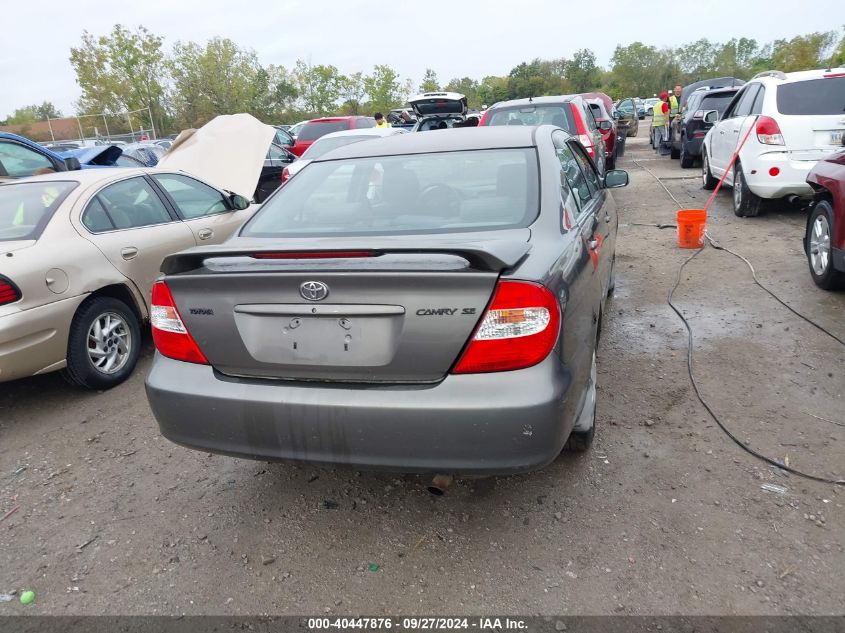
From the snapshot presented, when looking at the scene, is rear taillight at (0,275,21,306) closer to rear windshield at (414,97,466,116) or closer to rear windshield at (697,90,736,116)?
rear windshield at (414,97,466,116)

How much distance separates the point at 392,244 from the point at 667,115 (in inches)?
627

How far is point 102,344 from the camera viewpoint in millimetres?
4184

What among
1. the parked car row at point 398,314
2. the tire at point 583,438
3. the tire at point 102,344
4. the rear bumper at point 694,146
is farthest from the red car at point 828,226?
the rear bumper at point 694,146

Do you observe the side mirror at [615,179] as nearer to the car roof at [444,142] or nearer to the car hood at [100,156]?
the car roof at [444,142]

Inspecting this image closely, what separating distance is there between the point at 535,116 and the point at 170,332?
736 cm

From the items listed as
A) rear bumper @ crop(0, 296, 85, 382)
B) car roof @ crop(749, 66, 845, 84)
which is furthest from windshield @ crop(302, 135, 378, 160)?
rear bumper @ crop(0, 296, 85, 382)

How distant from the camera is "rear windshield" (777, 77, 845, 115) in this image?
702cm

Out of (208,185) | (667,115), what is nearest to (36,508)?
(208,185)

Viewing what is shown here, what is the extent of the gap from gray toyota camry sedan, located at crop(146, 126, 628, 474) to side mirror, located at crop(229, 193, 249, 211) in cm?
337

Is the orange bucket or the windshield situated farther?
the windshield

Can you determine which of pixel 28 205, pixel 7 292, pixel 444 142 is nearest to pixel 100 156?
pixel 28 205

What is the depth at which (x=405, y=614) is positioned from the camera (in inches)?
86.4

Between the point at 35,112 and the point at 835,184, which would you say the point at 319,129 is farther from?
the point at 35,112

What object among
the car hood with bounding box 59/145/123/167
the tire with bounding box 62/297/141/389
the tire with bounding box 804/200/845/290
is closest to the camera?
the tire with bounding box 62/297/141/389
